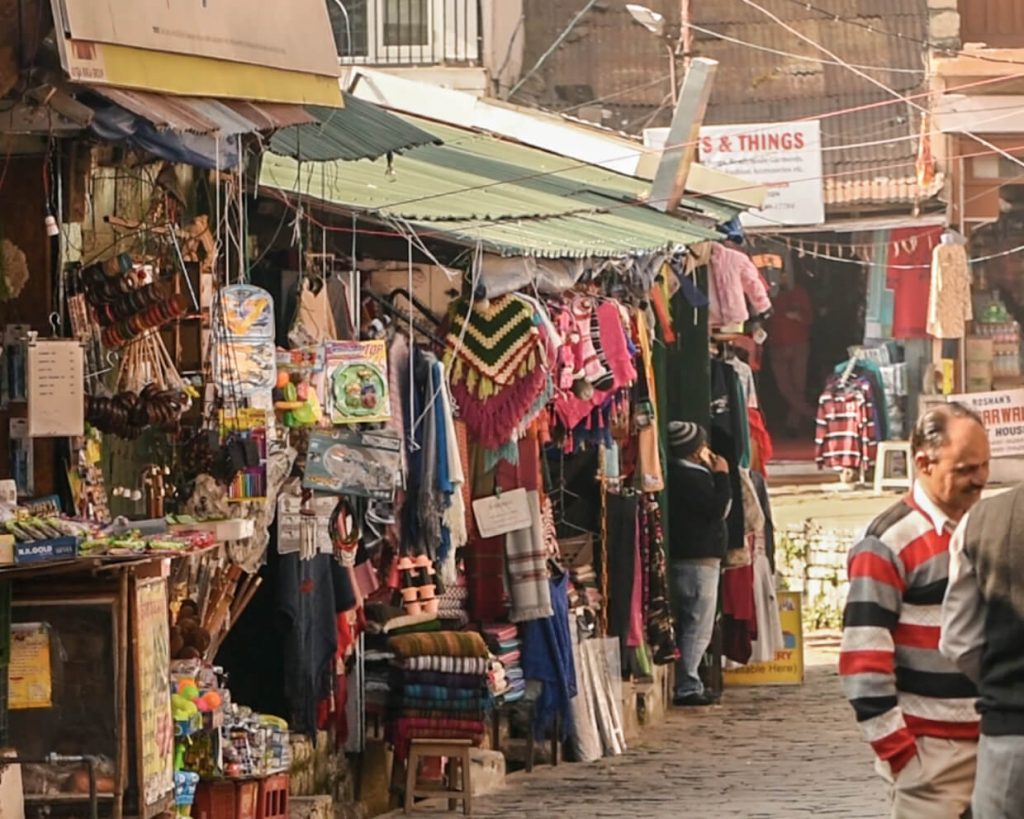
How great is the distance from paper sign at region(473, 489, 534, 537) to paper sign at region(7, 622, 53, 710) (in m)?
5.64

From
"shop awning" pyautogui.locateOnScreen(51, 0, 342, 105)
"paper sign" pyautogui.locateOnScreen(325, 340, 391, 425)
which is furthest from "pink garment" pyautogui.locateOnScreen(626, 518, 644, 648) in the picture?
"shop awning" pyautogui.locateOnScreen(51, 0, 342, 105)

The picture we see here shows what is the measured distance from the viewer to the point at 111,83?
756 centimetres

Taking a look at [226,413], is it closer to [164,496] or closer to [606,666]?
[164,496]

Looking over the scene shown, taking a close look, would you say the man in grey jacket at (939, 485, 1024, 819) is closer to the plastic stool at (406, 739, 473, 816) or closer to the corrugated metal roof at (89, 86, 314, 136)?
the corrugated metal roof at (89, 86, 314, 136)

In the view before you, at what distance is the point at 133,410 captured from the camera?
9141mm

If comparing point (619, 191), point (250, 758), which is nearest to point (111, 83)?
point (250, 758)

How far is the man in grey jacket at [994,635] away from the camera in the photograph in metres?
6.42

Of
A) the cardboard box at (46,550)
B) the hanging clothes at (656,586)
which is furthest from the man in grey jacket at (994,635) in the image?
the hanging clothes at (656,586)

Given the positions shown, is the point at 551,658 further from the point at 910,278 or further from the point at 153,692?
the point at 910,278

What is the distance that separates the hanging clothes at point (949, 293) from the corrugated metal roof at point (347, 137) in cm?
1634

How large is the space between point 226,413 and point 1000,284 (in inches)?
841

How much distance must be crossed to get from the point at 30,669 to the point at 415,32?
20.1 m

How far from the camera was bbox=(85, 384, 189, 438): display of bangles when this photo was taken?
9.05m

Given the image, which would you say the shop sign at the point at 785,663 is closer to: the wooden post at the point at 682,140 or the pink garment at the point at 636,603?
the pink garment at the point at 636,603
